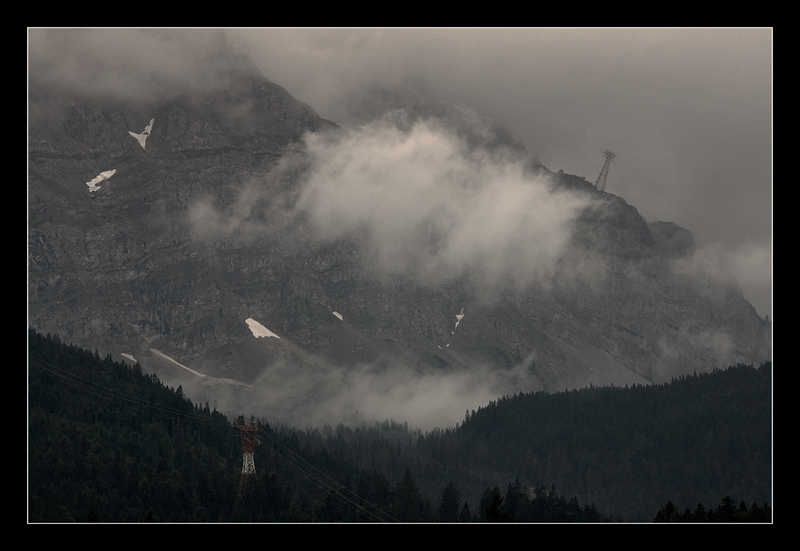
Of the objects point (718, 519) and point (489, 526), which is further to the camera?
point (718, 519)

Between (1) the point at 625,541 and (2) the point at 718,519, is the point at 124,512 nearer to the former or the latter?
(2) the point at 718,519

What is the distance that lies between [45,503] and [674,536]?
136 m

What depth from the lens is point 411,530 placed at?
94.8 metres

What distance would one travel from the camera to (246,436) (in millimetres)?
172250
